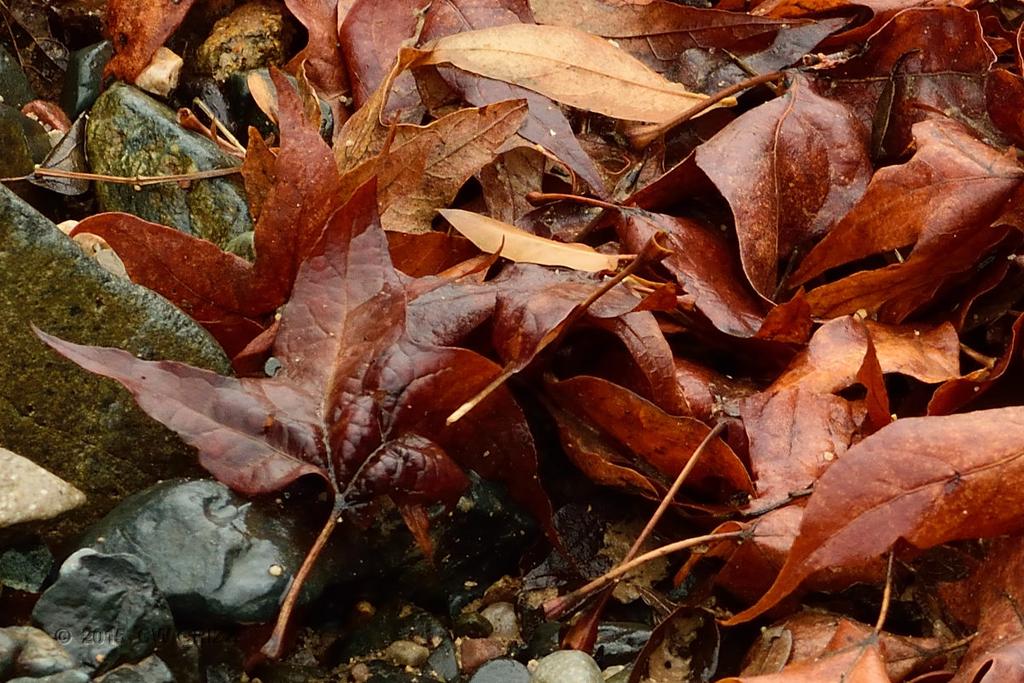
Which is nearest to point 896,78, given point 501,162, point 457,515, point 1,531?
point 501,162

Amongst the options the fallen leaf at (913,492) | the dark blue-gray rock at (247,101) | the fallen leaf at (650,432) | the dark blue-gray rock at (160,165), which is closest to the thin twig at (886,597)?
the fallen leaf at (913,492)

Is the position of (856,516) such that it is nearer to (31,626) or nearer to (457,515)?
(457,515)


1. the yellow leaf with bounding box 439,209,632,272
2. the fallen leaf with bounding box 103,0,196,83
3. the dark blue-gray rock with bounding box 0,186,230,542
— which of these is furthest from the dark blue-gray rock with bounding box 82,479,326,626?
the fallen leaf with bounding box 103,0,196,83

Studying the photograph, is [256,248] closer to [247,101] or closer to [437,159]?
[437,159]

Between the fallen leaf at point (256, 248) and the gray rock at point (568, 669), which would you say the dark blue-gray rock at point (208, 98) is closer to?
the fallen leaf at point (256, 248)

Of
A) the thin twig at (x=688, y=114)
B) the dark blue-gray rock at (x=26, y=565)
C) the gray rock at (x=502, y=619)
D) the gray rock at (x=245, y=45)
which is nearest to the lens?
the dark blue-gray rock at (x=26, y=565)

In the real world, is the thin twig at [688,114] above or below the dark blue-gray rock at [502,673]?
above
